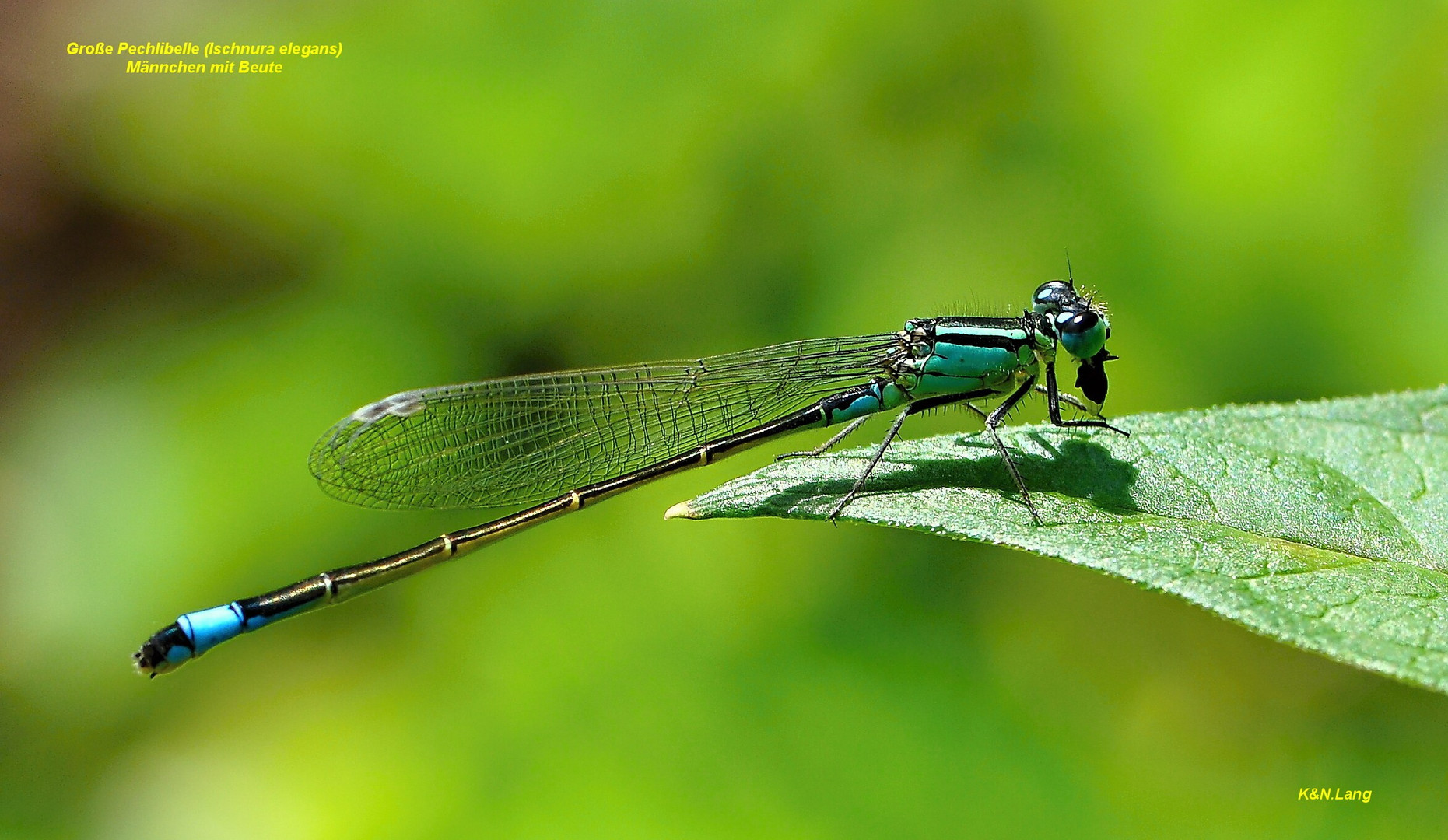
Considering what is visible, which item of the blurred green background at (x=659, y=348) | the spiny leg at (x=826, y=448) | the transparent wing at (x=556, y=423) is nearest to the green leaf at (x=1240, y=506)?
the spiny leg at (x=826, y=448)

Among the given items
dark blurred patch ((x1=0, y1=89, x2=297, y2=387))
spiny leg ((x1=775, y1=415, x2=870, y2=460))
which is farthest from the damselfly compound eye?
dark blurred patch ((x1=0, y1=89, x2=297, y2=387))

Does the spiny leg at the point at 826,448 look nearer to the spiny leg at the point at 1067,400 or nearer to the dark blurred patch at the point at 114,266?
the spiny leg at the point at 1067,400

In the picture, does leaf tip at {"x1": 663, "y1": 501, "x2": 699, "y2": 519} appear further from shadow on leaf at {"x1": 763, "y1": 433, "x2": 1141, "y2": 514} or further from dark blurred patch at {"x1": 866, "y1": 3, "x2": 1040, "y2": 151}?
dark blurred patch at {"x1": 866, "y1": 3, "x2": 1040, "y2": 151}

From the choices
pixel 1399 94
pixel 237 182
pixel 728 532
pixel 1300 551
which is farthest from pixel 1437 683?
pixel 237 182

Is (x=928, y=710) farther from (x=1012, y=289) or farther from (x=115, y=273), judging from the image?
(x=115, y=273)

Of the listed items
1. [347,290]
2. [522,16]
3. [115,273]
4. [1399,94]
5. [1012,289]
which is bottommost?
[1012,289]
